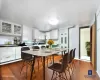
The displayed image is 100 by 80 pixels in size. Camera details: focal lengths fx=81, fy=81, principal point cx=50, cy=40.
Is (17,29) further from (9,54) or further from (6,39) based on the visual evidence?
(9,54)

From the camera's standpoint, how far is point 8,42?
13.9ft

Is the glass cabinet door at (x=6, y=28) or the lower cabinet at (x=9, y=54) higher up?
the glass cabinet door at (x=6, y=28)

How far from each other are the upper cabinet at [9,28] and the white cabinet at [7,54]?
77 centimetres

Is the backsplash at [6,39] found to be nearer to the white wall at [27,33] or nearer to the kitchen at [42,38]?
the kitchen at [42,38]

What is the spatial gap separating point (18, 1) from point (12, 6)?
17.4 inches

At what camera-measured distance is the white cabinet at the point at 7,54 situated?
3.49m

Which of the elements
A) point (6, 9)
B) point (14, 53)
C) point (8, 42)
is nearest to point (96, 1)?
point (6, 9)

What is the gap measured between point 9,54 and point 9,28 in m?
1.30

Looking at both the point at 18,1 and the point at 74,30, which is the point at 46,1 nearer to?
the point at 18,1

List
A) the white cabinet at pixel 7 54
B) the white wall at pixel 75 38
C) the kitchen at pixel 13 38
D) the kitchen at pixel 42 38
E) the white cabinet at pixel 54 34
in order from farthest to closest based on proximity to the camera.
→ the white cabinet at pixel 54 34 → the white wall at pixel 75 38 → the kitchen at pixel 13 38 → the white cabinet at pixel 7 54 → the kitchen at pixel 42 38

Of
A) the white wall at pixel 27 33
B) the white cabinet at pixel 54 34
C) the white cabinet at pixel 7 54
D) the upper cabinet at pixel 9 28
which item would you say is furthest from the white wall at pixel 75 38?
the white cabinet at pixel 7 54

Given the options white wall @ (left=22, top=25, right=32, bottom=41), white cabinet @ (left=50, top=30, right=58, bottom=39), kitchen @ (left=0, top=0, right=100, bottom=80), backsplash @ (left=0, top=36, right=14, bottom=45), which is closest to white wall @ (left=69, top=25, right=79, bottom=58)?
kitchen @ (left=0, top=0, right=100, bottom=80)

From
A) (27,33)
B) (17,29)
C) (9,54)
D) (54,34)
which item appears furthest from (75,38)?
(9,54)

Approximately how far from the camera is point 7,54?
3674 millimetres
